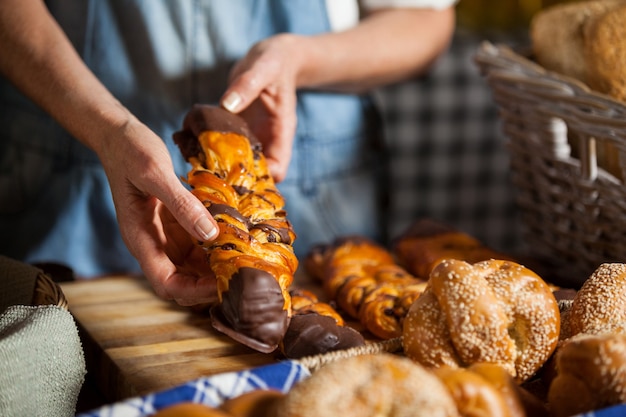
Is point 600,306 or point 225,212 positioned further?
point 225,212

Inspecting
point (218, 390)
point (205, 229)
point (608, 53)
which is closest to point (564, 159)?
point (608, 53)

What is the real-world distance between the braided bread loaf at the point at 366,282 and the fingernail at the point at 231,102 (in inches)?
11.4

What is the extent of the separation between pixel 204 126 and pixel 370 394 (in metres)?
0.53

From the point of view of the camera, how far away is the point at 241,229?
35.2 inches

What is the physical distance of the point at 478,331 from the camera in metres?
0.73

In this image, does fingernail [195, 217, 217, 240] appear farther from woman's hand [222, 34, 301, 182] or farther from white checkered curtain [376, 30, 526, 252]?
white checkered curtain [376, 30, 526, 252]

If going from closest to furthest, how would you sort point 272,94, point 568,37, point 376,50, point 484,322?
1. point 484,322
2. point 272,94
3. point 568,37
4. point 376,50

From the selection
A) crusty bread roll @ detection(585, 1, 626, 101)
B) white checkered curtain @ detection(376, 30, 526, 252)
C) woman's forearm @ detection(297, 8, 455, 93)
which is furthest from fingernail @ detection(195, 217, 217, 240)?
white checkered curtain @ detection(376, 30, 526, 252)

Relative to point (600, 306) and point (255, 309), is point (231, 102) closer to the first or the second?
point (255, 309)

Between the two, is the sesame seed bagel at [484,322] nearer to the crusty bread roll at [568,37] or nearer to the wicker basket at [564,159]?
the wicker basket at [564,159]

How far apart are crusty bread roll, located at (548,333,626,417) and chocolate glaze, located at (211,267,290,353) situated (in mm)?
297

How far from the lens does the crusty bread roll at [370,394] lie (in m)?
0.58

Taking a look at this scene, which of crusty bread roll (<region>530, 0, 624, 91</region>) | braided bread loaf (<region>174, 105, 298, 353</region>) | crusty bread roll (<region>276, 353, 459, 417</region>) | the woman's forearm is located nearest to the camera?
crusty bread roll (<region>276, 353, 459, 417</region>)

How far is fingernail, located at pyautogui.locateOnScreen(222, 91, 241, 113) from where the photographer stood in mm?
1068
